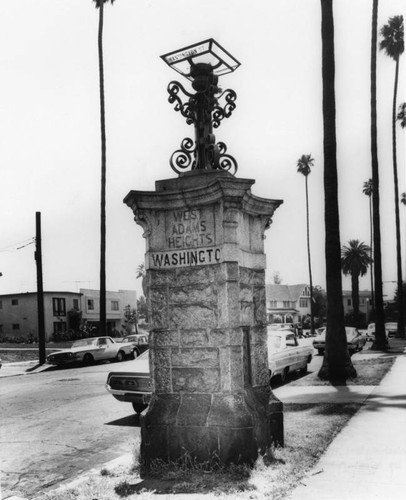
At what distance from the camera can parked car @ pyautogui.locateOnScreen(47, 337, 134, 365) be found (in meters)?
23.9

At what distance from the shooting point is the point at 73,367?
24297mm

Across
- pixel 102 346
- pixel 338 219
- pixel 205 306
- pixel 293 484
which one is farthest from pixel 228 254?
pixel 102 346

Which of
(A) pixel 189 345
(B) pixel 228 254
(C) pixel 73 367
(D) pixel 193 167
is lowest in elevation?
(C) pixel 73 367

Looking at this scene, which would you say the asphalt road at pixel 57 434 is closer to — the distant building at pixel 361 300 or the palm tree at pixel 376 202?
the palm tree at pixel 376 202

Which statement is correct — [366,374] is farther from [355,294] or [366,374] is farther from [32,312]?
[355,294]

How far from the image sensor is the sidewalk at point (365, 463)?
4996 millimetres

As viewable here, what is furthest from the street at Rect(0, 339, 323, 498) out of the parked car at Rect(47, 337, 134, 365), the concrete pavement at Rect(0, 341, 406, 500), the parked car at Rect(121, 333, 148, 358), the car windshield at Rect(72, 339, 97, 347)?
the parked car at Rect(121, 333, 148, 358)

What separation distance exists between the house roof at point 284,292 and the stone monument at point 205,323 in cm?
7898

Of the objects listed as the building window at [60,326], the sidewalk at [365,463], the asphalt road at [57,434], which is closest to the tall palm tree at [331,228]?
the sidewalk at [365,463]

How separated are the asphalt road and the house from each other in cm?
6582

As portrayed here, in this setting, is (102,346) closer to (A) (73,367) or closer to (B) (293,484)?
(A) (73,367)

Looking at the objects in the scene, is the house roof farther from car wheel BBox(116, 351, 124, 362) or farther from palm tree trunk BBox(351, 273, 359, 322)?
car wheel BBox(116, 351, 124, 362)

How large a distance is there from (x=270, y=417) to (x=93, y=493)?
222cm

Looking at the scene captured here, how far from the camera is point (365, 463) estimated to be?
5.87 m
